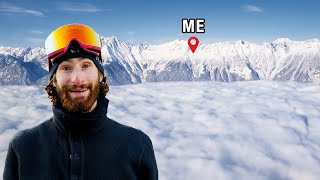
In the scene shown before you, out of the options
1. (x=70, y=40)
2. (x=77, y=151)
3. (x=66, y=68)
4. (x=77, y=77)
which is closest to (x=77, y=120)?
(x=77, y=151)

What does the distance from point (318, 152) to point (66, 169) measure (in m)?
10.6

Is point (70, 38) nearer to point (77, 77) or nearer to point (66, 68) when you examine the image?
point (66, 68)

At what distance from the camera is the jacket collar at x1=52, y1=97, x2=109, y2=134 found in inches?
116

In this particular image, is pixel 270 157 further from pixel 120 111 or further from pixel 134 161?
pixel 134 161

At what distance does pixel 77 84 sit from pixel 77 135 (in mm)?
480

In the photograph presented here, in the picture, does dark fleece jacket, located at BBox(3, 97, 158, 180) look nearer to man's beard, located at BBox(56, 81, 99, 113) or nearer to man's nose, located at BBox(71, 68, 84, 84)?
man's beard, located at BBox(56, 81, 99, 113)

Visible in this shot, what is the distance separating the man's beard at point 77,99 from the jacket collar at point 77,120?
5 centimetres

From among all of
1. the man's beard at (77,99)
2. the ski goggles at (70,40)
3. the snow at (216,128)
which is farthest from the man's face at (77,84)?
the snow at (216,128)

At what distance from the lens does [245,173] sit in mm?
10336

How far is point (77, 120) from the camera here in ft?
9.67

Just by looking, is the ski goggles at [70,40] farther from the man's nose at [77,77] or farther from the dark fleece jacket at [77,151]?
the dark fleece jacket at [77,151]

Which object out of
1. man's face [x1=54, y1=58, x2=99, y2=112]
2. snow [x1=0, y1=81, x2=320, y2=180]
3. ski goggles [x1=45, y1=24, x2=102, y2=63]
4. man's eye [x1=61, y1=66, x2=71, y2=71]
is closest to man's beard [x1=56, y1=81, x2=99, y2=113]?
man's face [x1=54, y1=58, x2=99, y2=112]

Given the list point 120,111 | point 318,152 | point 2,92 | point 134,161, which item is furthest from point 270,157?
point 2,92

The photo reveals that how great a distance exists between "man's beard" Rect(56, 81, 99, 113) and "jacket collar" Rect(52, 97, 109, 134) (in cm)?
5
